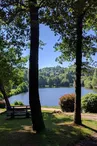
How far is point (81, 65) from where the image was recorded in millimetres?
11969

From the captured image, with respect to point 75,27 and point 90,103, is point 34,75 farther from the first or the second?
point 90,103

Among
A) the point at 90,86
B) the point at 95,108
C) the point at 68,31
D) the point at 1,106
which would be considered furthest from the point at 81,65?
the point at 90,86

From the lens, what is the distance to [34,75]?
9.72 m

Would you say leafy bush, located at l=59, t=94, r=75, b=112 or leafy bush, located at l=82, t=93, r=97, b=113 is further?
leafy bush, located at l=59, t=94, r=75, b=112

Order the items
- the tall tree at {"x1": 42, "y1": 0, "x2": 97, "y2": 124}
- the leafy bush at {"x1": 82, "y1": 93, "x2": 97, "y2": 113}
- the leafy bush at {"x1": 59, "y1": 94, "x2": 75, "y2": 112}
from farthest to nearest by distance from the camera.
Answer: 1. the leafy bush at {"x1": 59, "y1": 94, "x2": 75, "y2": 112}
2. the leafy bush at {"x1": 82, "y1": 93, "x2": 97, "y2": 113}
3. the tall tree at {"x1": 42, "y1": 0, "x2": 97, "y2": 124}

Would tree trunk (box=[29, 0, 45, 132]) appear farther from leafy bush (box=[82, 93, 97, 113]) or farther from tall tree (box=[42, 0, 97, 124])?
leafy bush (box=[82, 93, 97, 113])

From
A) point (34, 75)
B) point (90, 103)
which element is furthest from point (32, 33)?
point (90, 103)

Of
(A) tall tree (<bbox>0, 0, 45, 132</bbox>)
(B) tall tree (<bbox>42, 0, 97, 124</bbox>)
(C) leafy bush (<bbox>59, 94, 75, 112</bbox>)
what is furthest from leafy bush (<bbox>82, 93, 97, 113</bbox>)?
(A) tall tree (<bbox>0, 0, 45, 132</bbox>)

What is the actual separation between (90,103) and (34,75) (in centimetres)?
1133

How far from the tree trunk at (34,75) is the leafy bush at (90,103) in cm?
1058

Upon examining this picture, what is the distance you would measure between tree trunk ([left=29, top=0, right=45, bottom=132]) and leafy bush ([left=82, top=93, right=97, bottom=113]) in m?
10.6

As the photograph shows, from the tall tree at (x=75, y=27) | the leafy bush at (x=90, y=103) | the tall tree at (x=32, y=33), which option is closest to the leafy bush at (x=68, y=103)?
the leafy bush at (x=90, y=103)

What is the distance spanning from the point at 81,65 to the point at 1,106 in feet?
76.2

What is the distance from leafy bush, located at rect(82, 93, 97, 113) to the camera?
19.8m
